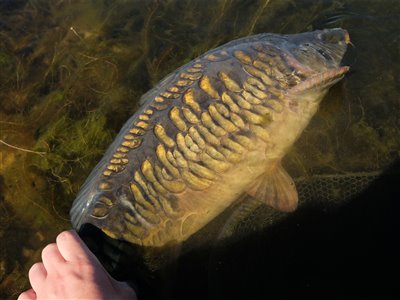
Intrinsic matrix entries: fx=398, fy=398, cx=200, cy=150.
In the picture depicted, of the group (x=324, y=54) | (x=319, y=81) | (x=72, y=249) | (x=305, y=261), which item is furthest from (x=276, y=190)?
(x=72, y=249)

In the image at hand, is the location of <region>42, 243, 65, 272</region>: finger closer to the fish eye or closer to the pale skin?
the pale skin

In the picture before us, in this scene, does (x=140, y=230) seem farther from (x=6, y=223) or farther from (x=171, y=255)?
(x=6, y=223)

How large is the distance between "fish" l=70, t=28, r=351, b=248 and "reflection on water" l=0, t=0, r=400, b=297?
37 cm

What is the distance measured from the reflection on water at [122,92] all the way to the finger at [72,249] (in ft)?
4.34

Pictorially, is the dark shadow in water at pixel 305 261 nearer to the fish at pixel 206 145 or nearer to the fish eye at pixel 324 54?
the fish at pixel 206 145

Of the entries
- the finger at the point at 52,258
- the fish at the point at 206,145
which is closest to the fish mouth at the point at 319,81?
the fish at the point at 206,145

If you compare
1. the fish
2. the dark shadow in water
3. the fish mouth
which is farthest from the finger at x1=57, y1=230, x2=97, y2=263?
the fish mouth

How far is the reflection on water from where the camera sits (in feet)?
11.9

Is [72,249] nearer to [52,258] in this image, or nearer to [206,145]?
[52,258]

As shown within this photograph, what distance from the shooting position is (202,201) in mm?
3178

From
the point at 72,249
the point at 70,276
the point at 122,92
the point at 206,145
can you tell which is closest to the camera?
the point at 70,276

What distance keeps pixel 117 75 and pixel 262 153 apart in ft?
6.63

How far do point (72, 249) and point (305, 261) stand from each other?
1.91m

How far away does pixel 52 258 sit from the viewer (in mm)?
2420
